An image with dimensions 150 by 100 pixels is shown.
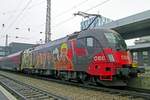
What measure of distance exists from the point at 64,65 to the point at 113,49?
16.8 ft

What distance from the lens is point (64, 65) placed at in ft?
71.3

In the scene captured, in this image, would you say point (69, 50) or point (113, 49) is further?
point (69, 50)

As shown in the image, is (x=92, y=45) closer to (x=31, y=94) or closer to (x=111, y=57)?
(x=111, y=57)

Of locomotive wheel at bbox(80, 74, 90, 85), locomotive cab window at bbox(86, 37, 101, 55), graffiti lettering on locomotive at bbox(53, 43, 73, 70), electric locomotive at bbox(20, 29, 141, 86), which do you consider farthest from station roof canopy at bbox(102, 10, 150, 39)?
locomotive wheel at bbox(80, 74, 90, 85)

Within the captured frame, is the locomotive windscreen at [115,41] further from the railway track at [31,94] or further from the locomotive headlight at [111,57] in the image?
the railway track at [31,94]

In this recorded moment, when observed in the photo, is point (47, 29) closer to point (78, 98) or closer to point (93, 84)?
point (93, 84)

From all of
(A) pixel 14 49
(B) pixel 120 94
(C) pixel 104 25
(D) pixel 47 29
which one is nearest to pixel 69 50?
(B) pixel 120 94

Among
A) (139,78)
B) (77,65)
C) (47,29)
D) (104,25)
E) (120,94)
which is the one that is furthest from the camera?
(104,25)

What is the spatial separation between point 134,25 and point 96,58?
71.6ft

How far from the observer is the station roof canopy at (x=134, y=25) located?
3544cm

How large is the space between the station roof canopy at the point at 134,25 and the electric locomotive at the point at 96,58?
50.3 feet

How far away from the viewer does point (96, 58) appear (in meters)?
17.6

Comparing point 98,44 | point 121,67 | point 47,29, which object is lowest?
point 121,67

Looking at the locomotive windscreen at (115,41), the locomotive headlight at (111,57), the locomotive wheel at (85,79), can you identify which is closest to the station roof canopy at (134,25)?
the locomotive windscreen at (115,41)
